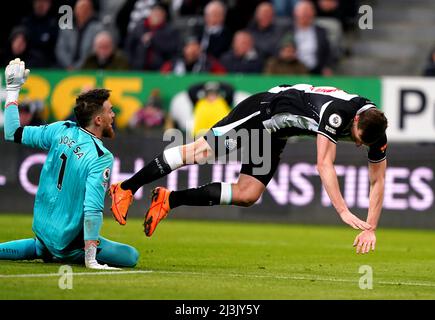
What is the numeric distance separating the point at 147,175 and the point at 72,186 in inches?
58.0

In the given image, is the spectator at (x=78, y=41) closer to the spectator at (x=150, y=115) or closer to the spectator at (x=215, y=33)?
the spectator at (x=215, y=33)

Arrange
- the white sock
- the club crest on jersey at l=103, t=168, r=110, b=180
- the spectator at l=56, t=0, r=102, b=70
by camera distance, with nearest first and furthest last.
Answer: the club crest on jersey at l=103, t=168, r=110, b=180 < the white sock < the spectator at l=56, t=0, r=102, b=70

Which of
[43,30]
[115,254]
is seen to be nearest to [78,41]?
[43,30]

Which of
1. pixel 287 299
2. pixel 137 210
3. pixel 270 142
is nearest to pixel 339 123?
pixel 270 142

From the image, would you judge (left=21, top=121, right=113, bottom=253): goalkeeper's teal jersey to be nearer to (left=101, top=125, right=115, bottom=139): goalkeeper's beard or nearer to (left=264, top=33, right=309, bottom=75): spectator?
(left=101, top=125, right=115, bottom=139): goalkeeper's beard

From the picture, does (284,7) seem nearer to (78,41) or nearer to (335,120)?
(78,41)

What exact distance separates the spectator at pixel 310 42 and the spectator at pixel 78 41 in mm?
4091

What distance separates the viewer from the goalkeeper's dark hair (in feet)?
34.3

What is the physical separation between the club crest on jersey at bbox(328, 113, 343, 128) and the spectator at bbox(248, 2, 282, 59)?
11.5m

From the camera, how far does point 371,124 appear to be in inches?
404

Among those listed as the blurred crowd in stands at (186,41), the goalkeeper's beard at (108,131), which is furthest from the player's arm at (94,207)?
the blurred crowd in stands at (186,41)

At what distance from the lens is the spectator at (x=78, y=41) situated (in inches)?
890

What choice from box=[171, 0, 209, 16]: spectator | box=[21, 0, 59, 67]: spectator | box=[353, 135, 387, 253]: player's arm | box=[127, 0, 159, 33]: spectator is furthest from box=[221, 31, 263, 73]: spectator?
box=[353, 135, 387, 253]: player's arm
